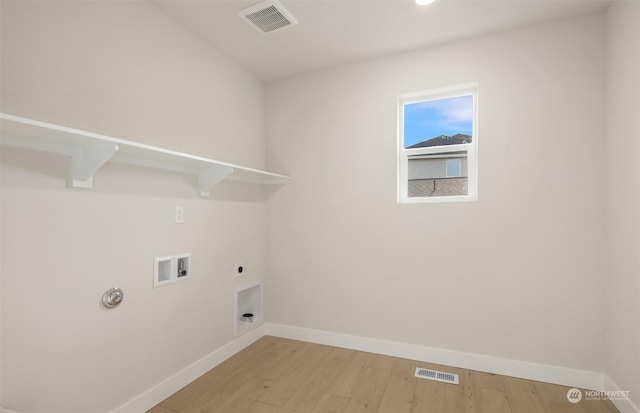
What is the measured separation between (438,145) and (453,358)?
1.78m

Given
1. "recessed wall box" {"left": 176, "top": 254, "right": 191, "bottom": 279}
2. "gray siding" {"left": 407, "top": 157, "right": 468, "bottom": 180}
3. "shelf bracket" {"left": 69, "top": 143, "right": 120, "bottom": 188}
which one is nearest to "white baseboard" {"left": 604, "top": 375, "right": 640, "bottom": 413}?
"gray siding" {"left": 407, "top": 157, "right": 468, "bottom": 180}

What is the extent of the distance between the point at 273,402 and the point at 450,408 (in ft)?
3.77

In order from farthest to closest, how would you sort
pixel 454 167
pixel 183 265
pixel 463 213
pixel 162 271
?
pixel 454 167 < pixel 463 213 < pixel 183 265 < pixel 162 271

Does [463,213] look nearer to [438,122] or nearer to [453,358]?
[438,122]

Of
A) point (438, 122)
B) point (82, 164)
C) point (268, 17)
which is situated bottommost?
point (82, 164)

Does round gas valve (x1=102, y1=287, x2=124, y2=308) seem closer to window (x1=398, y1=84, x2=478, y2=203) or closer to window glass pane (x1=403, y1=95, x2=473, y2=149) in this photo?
window (x1=398, y1=84, x2=478, y2=203)

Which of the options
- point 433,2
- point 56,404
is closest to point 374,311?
point 56,404

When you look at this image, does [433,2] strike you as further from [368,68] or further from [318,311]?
[318,311]

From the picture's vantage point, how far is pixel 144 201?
74.7 inches

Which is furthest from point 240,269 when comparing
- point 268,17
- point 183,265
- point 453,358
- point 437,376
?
point 268,17

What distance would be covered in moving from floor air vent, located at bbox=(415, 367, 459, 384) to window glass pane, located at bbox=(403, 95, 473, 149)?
6.11 ft

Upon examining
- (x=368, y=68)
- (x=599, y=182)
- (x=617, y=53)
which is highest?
(x=368, y=68)

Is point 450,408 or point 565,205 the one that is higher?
point 565,205

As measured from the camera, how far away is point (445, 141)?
8.50 feet
